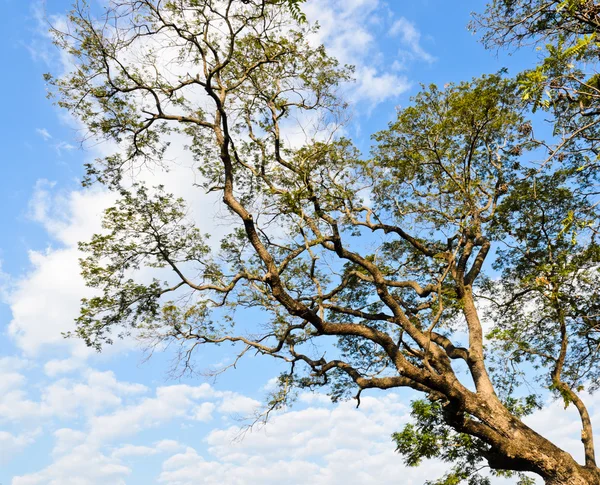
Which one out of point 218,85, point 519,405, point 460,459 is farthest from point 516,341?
point 218,85

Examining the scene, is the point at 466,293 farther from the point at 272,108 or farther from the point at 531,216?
the point at 272,108

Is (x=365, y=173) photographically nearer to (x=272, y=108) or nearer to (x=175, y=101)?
(x=272, y=108)

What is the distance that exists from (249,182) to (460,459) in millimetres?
9436

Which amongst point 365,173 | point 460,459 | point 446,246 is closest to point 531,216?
point 446,246

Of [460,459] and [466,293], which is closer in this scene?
[466,293]

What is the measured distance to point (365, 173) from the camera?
12781 mm

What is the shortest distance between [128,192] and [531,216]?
10337 mm

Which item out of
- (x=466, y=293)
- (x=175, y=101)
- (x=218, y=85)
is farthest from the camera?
(x=466, y=293)

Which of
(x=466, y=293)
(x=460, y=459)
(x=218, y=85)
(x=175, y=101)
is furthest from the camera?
(x=460, y=459)

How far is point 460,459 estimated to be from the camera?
1314 cm

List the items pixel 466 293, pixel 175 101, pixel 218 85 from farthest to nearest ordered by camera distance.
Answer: pixel 466 293 < pixel 175 101 < pixel 218 85

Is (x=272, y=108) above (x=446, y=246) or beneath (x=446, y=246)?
above

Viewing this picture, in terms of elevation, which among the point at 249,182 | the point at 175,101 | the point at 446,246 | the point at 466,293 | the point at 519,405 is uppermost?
the point at 175,101

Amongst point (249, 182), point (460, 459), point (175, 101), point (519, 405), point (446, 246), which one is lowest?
point (460, 459)
